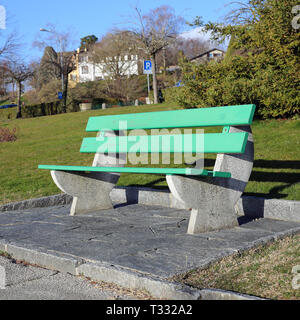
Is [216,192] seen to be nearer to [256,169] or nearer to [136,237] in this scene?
[136,237]

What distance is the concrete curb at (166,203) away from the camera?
459 cm

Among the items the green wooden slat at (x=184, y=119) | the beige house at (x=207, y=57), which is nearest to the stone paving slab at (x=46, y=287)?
the green wooden slat at (x=184, y=119)

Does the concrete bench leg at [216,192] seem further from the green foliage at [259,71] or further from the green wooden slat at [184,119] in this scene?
the green foliage at [259,71]

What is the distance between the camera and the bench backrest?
163 inches

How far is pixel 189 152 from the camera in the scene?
4.77 m

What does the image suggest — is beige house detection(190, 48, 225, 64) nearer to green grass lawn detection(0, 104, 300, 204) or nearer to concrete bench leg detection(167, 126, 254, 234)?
green grass lawn detection(0, 104, 300, 204)

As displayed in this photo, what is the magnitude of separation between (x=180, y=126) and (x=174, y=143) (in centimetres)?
21

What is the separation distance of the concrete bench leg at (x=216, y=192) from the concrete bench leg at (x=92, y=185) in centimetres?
168

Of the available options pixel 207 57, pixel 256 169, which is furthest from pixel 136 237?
pixel 207 57

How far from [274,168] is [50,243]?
3433 millimetres

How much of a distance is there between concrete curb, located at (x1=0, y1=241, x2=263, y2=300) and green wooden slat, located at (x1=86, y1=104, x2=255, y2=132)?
6.12ft

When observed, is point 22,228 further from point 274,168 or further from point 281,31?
point 281,31

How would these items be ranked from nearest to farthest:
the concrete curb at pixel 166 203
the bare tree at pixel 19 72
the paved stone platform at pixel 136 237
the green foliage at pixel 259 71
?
the paved stone platform at pixel 136 237 < the concrete curb at pixel 166 203 < the green foliage at pixel 259 71 < the bare tree at pixel 19 72

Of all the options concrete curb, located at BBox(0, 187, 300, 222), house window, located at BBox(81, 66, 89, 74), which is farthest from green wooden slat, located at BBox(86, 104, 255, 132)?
house window, located at BBox(81, 66, 89, 74)
